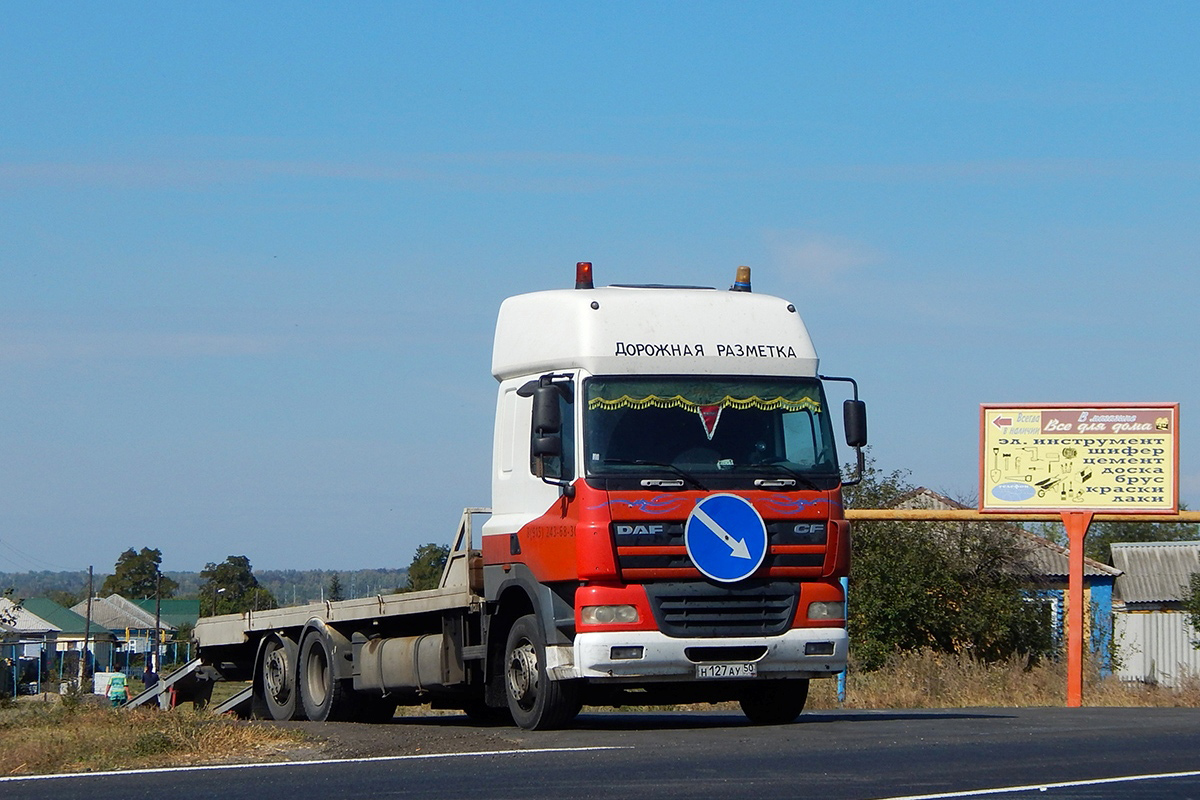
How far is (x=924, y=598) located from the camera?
30.6 m

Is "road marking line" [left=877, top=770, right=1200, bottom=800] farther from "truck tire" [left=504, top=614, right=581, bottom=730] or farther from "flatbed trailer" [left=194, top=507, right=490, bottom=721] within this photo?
"flatbed trailer" [left=194, top=507, right=490, bottom=721]

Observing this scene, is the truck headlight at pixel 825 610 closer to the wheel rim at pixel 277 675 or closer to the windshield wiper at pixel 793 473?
the windshield wiper at pixel 793 473

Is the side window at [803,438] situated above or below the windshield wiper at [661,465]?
above

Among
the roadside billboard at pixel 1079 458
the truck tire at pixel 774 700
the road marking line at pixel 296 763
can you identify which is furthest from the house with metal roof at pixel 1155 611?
the road marking line at pixel 296 763

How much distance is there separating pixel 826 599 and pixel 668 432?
1884mm

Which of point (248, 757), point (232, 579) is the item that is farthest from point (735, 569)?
point (232, 579)

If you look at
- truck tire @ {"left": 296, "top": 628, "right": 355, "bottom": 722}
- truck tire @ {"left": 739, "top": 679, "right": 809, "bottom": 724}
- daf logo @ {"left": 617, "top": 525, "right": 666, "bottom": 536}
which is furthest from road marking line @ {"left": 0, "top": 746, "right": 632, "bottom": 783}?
truck tire @ {"left": 296, "top": 628, "right": 355, "bottom": 722}

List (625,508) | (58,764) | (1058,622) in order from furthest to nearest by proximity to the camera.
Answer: (1058,622)
(625,508)
(58,764)

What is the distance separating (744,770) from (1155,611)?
45422mm

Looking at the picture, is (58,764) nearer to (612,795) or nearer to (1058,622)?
(612,795)

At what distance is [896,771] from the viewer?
392 inches

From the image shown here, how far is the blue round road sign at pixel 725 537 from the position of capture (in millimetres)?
12891

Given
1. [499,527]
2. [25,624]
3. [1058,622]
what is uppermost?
[499,527]

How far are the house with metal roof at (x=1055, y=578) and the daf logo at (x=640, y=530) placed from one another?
1374cm
